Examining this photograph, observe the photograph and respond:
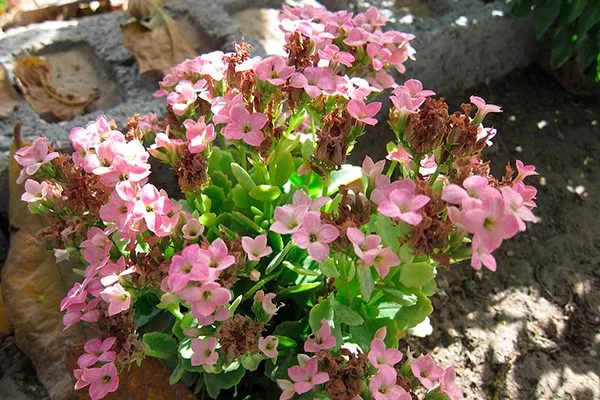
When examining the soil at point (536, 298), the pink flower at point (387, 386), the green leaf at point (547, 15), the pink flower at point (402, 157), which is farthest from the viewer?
the green leaf at point (547, 15)

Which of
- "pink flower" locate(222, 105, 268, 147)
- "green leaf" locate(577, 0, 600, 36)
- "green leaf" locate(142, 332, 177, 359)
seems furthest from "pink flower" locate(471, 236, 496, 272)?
"green leaf" locate(577, 0, 600, 36)

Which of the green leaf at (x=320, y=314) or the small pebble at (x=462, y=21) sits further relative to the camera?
the small pebble at (x=462, y=21)

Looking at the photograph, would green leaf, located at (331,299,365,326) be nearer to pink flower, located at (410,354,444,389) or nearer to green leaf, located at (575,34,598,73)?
pink flower, located at (410,354,444,389)

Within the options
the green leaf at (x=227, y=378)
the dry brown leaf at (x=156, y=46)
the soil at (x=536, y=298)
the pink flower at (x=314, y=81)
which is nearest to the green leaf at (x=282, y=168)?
the pink flower at (x=314, y=81)

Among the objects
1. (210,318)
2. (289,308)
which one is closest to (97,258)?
(210,318)

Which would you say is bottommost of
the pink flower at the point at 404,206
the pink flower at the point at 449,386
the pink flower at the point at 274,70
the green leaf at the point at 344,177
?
the pink flower at the point at 449,386

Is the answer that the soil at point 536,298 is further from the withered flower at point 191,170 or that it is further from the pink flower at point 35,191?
the withered flower at point 191,170

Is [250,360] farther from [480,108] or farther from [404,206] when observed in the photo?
[480,108]
